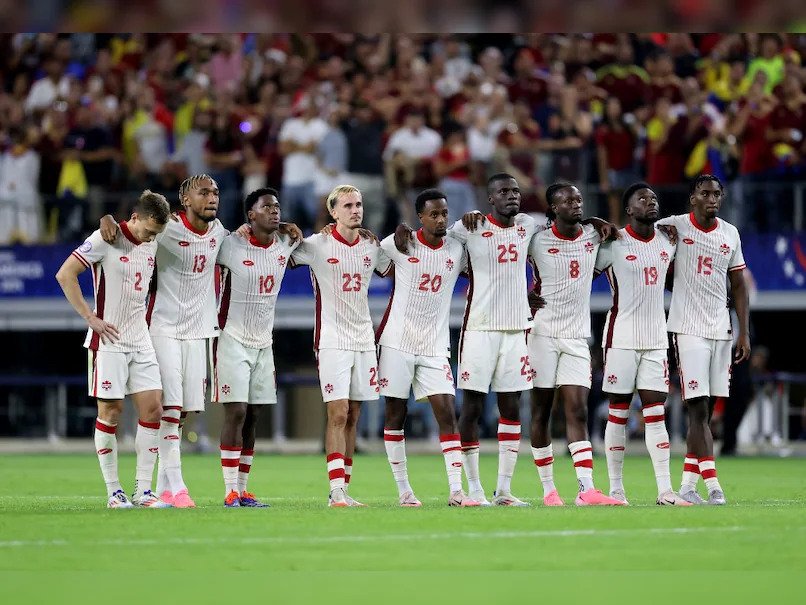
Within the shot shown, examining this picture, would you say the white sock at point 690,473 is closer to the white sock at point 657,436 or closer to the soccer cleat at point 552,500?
the white sock at point 657,436

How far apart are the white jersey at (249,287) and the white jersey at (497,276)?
147 cm

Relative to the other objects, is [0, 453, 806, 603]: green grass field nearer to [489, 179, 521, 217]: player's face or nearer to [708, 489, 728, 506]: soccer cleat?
[708, 489, 728, 506]: soccer cleat

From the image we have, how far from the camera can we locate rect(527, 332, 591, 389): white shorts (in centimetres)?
1209

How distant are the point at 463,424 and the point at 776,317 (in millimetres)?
13110

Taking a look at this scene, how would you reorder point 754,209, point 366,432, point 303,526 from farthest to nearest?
point 366,432
point 754,209
point 303,526

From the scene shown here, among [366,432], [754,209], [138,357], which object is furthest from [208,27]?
[366,432]

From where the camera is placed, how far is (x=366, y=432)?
23.6 meters

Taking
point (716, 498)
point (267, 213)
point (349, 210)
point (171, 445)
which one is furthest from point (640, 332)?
point (171, 445)

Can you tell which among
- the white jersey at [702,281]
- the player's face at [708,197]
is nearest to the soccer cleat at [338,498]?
the white jersey at [702,281]

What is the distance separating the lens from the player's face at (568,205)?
12.1 metres

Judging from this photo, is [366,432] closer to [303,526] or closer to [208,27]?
[303,526]

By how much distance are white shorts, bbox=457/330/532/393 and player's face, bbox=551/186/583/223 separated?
94cm

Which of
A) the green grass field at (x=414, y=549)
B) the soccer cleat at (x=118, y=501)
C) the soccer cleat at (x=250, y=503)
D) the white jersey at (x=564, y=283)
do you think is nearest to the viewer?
the green grass field at (x=414, y=549)

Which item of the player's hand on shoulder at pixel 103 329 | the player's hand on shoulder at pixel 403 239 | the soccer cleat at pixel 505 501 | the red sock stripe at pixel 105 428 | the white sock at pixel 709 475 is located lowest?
the soccer cleat at pixel 505 501
